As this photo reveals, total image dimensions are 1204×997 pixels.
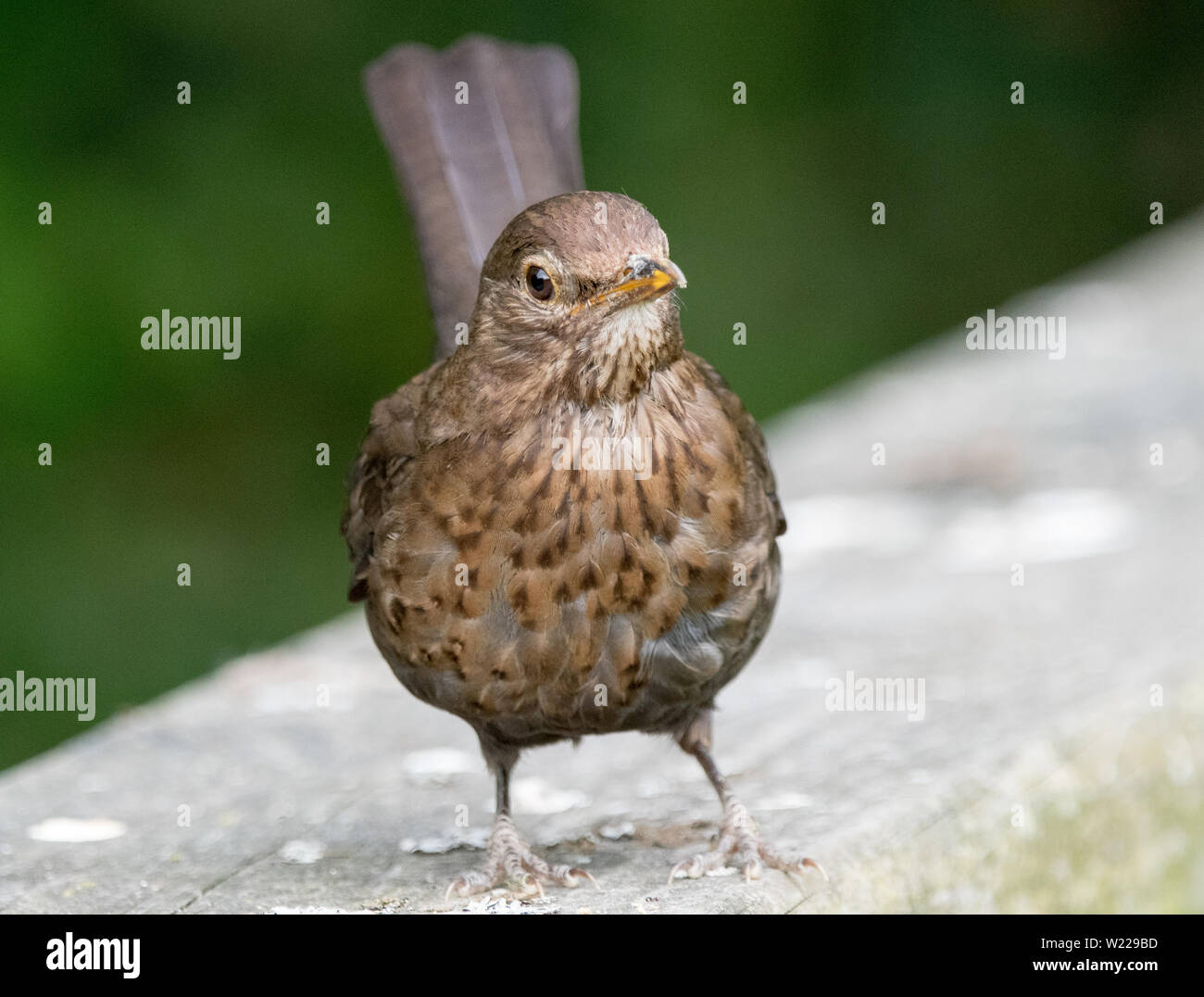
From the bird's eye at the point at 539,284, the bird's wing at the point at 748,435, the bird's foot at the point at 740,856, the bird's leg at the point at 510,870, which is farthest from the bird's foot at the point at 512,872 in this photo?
the bird's eye at the point at 539,284

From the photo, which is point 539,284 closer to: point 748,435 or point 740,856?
point 748,435

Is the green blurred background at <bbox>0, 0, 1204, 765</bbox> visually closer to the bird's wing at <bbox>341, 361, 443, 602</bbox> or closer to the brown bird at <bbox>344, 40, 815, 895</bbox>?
the bird's wing at <bbox>341, 361, 443, 602</bbox>

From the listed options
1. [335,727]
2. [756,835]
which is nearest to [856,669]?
[756,835]

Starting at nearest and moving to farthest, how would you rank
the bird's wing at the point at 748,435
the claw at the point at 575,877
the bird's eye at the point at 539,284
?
the bird's eye at the point at 539,284, the claw at the point at 575,877, the bird's wing at the point at 748,435

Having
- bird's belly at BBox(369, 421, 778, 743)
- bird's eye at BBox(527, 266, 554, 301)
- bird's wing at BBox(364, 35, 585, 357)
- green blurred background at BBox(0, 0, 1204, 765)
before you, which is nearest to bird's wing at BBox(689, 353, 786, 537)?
bird's belly at BBox(369, 421, 778, 743)

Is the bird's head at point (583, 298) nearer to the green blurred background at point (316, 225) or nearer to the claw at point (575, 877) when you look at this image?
the claw at point (575, 877)

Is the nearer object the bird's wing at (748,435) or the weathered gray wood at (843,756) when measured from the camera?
A: the weathered gray wood at (843,756)
